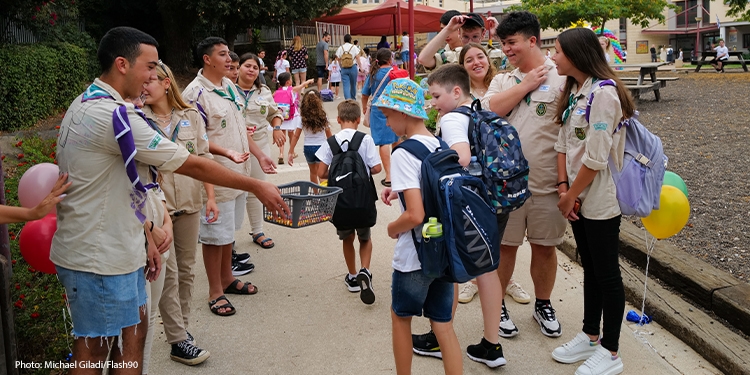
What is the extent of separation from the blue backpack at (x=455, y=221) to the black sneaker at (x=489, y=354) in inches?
40.0

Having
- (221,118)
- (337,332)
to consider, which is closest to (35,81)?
(221,118)

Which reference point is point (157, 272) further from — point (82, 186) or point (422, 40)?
point (422, 40)

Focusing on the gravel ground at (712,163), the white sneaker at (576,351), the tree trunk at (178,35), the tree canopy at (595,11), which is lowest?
the white sneaker at (576,351)

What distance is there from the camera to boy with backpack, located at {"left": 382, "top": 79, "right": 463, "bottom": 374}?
10.3 ft

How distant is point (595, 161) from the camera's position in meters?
3.52

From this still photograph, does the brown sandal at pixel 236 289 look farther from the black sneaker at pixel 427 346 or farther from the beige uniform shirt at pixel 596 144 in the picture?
the beige uniform shirt at pixel 596 144

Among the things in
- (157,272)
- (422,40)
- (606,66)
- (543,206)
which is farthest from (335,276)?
(422,40)

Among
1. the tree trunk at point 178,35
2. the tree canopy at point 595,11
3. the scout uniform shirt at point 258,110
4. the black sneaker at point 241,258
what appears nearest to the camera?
the black sneaker at point 241,258

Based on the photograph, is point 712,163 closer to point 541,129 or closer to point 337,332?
point 541,129

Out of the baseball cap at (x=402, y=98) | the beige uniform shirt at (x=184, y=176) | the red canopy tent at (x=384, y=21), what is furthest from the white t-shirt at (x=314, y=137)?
the red canopy tent at (x=384, y=21)

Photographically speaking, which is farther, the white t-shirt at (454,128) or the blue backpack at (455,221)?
the white t-shirt at (454,128)

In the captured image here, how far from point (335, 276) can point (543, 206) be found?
2218 millimetres

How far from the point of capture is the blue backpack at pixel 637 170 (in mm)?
3693

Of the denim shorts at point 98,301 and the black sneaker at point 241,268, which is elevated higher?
the denim shorts at point 98,301
